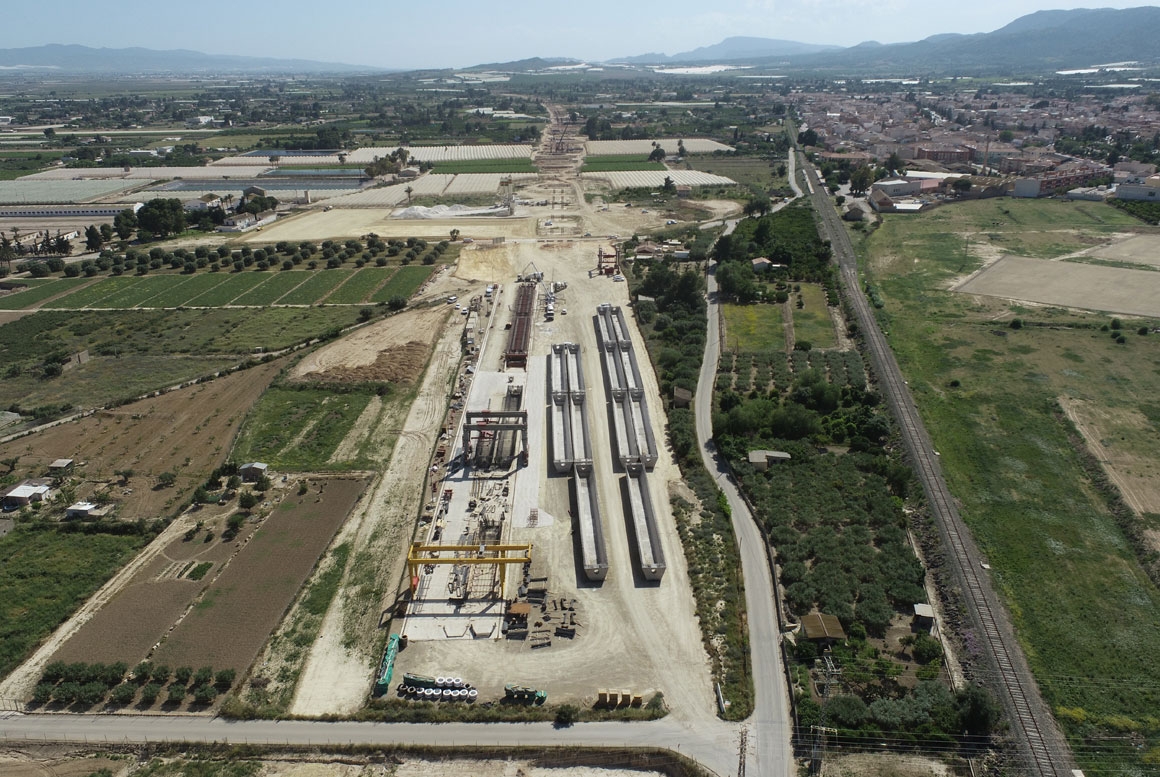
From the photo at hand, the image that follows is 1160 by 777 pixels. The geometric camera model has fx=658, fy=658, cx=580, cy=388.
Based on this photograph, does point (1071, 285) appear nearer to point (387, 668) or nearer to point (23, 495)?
point (387, 668)

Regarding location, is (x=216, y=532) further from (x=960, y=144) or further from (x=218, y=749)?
(x=960, y=144)

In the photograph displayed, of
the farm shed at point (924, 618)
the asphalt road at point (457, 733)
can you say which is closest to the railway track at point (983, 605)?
the farm shed at point (924, 618)

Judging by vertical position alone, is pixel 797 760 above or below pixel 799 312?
below

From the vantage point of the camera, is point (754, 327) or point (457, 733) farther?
point (754, 327)

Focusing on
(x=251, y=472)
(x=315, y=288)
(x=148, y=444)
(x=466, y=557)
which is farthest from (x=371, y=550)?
(x=315, y=288)

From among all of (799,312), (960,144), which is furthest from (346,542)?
(960,144)

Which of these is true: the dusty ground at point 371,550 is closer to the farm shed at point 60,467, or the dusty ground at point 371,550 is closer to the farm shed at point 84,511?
the farm shed at point 84,511
